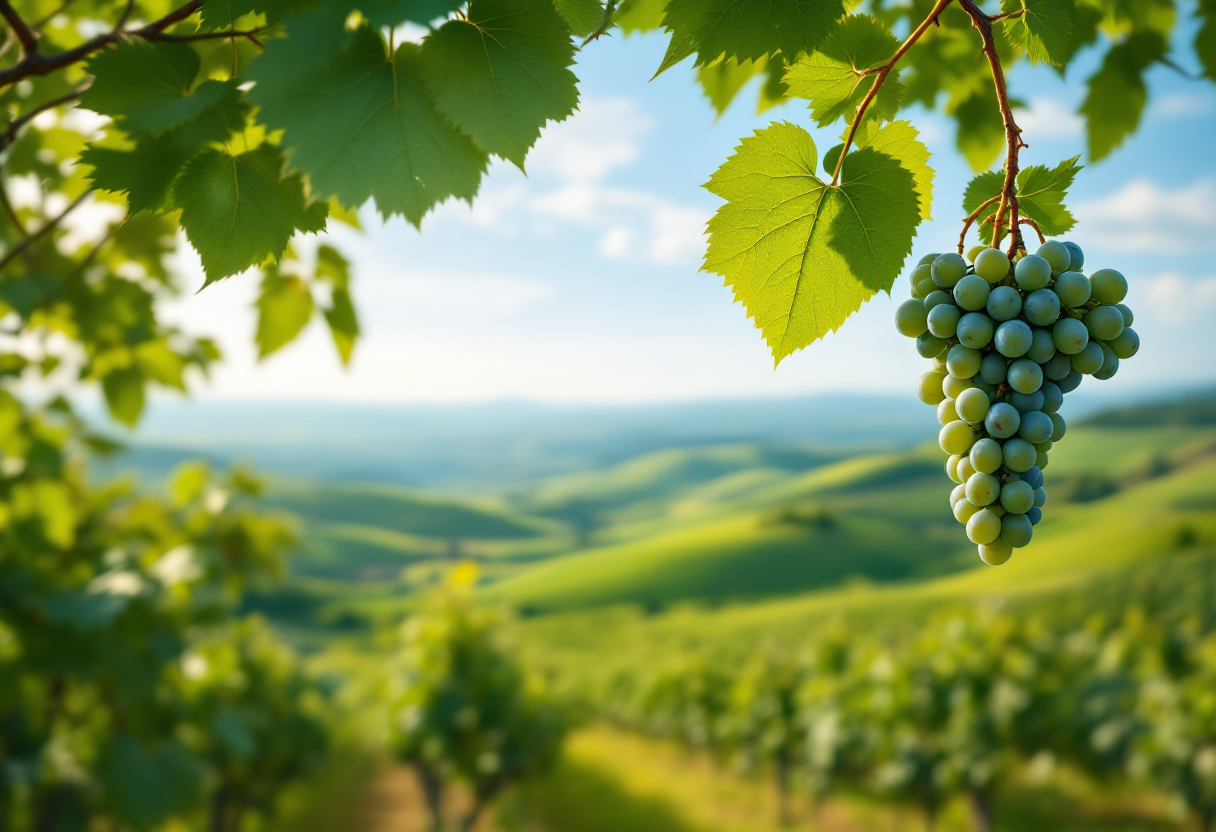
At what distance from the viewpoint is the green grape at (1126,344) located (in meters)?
0.77

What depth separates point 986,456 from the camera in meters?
0.75

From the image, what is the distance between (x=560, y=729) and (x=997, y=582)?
15.7 m

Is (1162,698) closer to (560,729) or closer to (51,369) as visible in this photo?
(560,729)

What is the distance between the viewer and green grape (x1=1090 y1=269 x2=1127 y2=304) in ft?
2.51

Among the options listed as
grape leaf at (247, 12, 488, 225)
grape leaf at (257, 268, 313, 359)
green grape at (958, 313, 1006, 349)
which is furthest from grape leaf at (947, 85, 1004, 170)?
grape leaf at (257, 268, 313, 359)

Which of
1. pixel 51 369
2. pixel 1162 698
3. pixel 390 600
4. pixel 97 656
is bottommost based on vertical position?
pixel 390 600

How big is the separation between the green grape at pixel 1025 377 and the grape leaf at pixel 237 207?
76cm

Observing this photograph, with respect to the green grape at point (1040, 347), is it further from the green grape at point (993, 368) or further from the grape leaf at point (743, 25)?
Result: the grape leaf at point (743, 25)

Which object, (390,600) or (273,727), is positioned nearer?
(273,727)

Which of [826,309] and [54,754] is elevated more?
[826,309]

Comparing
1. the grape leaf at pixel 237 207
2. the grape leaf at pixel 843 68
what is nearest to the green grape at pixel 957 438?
the grape leaf at pixel 843 68

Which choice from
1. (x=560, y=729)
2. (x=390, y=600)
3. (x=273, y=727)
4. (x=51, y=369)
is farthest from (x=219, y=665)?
(x=390, y=600)

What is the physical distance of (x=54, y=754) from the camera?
573cm

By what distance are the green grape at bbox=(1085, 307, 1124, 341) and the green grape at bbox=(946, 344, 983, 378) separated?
12 centimetres
